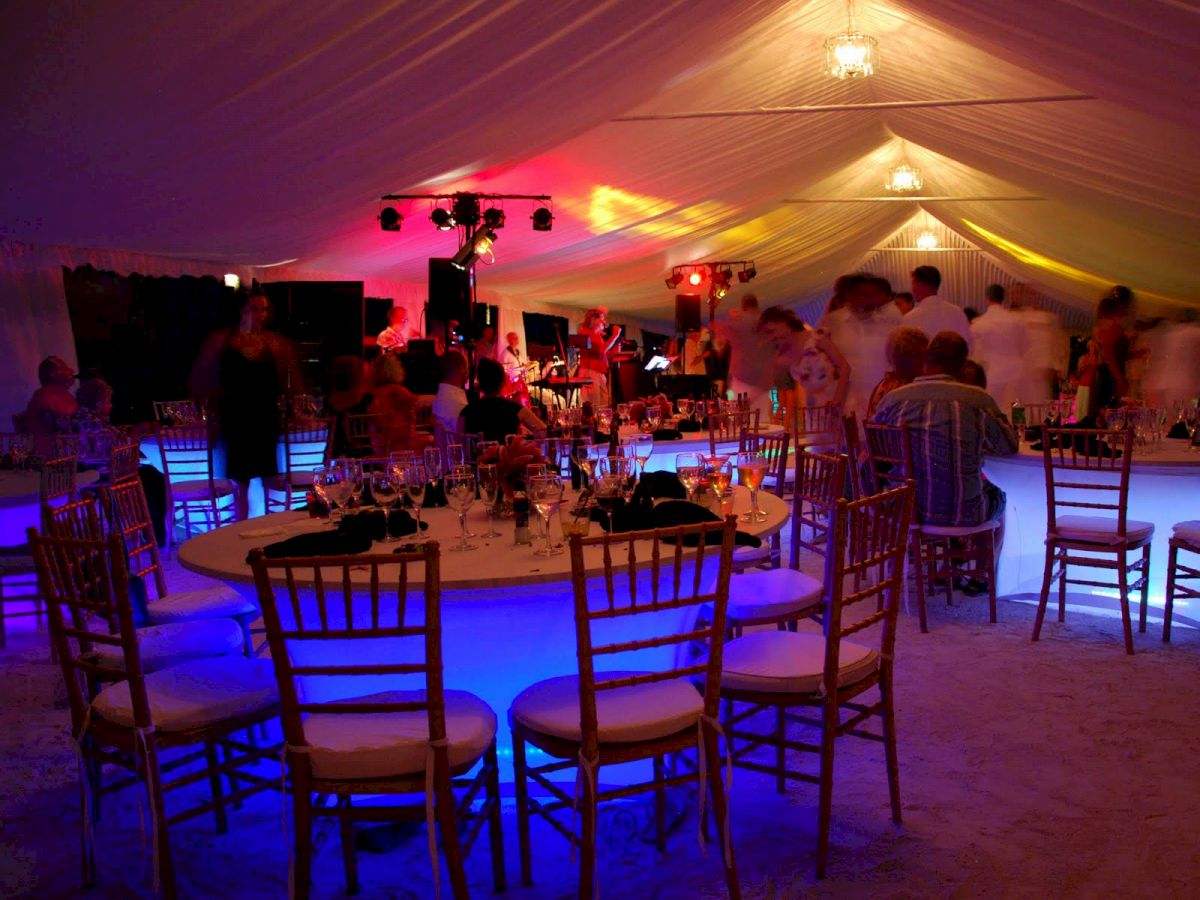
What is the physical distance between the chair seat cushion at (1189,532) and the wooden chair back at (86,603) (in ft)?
14.5

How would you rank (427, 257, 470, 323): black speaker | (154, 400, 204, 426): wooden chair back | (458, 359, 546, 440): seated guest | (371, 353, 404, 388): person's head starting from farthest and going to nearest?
(427, 257, 470, 323): black speaker
(154, 400, 204, 426): wooden chair back
(371, 353, 404, 388): person's head
(458, 359, 546, 440): seated guest

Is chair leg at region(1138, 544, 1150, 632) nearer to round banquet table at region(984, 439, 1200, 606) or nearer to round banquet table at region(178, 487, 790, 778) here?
round banquet table at region(984, 439, 1200, 606)

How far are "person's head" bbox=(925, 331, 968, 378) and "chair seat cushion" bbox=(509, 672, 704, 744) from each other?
3.09 m

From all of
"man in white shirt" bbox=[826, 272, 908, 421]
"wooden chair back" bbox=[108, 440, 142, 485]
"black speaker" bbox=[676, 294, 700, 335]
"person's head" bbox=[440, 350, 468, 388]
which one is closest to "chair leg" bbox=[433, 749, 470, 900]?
"wooden chair back" bbox=[108, 440, 142, 485]

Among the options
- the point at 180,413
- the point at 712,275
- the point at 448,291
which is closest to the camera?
the point at 180,413

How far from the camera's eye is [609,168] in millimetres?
9125

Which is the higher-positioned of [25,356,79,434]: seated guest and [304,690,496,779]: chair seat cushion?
[25,356,79,434]: seated guest

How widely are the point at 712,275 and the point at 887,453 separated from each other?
11382mm

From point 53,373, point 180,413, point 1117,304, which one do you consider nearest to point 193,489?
point 53,373

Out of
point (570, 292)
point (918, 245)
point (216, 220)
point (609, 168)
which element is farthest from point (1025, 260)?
point (216, 220)

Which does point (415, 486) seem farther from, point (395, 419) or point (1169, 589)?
point (395, 419)

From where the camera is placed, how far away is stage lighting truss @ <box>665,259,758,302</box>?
16.6 metres

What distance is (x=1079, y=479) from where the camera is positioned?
17.9 ft

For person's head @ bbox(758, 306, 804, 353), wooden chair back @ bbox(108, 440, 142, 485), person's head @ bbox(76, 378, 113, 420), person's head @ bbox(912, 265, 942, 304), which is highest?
person's head @ bbox(912, 265, 942, 304)
